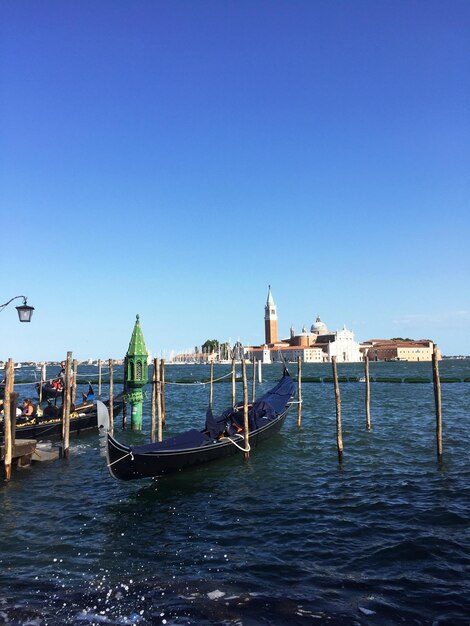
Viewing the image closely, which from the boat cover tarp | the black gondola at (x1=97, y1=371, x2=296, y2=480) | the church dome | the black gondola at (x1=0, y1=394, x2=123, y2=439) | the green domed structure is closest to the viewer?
the black gondola at (x1=97, y1=371, x2=296, y2=480)

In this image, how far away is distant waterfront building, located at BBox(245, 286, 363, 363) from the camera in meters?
113

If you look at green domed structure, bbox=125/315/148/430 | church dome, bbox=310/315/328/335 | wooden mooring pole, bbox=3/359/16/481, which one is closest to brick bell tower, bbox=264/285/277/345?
church dome, bbox=310/315/328/335

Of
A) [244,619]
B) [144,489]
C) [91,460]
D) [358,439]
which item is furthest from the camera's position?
[358,439]

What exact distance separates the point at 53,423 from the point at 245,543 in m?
9.74

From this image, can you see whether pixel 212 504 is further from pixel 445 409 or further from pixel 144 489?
pixel 445 409

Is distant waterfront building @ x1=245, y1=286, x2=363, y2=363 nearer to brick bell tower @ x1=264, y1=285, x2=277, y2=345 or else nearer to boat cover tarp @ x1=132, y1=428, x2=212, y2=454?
brick bell tower @ x1=264, y1=285, x2=277, y2=345

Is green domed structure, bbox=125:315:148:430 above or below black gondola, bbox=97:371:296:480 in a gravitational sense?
above

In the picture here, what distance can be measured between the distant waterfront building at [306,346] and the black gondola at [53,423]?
93.8m

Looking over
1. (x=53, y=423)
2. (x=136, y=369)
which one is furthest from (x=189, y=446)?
(x=136, y=369)

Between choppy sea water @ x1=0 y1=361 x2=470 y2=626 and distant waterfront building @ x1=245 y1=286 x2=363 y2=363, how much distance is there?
327ft

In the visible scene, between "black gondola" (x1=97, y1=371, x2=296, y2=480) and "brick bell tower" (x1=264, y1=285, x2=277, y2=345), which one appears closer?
"black gondola" (x1=97, y1=371, x2=296, y2=480)

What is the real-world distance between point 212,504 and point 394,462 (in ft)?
15.3

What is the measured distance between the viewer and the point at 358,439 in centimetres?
1374

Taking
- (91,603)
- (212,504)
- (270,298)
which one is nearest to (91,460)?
(212,504)
